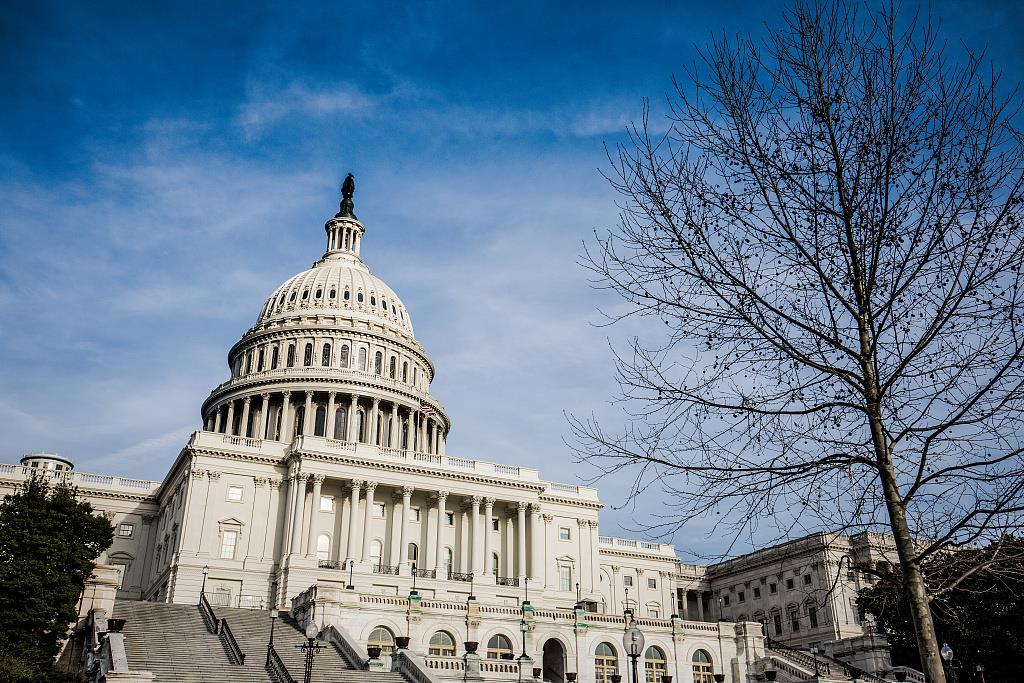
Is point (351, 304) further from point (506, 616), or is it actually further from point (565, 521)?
point (506, 616)

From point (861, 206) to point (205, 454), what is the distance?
2607 inches

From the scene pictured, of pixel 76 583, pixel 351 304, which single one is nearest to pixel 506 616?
pixel 76 583

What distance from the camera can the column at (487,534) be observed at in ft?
245

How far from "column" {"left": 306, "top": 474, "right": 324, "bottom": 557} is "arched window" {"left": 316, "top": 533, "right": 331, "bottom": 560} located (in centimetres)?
158

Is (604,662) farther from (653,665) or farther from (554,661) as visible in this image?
(653,665)

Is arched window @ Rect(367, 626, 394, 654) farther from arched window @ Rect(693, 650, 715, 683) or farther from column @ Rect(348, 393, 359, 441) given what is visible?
column @ Rect(348, 393, 359, 441)

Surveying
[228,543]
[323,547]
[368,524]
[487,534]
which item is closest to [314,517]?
[323,547]

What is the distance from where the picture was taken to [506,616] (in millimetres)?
51531

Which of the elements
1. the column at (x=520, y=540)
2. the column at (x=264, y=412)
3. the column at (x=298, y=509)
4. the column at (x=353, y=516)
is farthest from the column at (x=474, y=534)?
the column at (x=264, y=412)

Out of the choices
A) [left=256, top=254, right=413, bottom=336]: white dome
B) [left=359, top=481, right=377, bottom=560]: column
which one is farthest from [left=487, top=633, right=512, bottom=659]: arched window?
[left=256, top=254, right=413, bottom=336]: white dome

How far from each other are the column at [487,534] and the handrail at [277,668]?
3734 centimetres

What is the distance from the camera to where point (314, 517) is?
71.0 meters

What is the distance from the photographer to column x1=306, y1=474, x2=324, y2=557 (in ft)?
229

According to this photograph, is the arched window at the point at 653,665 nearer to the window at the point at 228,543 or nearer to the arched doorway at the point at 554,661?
the arched doorway at the point at 554,661
